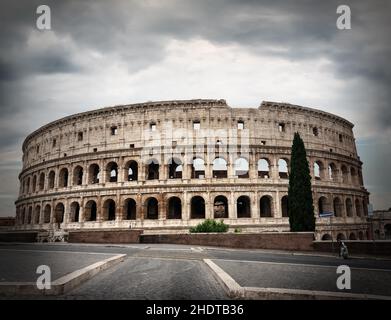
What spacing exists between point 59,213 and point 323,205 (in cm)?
2809

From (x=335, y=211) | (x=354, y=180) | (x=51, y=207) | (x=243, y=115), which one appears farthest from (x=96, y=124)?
(x=354, y=180)

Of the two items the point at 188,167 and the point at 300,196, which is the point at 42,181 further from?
the point at 300,196

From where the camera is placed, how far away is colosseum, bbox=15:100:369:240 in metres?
26.7

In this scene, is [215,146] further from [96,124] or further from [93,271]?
[93,271]

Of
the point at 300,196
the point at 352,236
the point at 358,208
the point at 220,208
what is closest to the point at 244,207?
the point at 220,208

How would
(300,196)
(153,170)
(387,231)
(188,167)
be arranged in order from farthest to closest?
1. (387,231)
2. (153,170)
3. (188,167)
4. (300,196)

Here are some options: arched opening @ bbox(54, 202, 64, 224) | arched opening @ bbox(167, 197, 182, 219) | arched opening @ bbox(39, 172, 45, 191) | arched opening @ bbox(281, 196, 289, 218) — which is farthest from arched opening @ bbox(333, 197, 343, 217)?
arched opening @ bbox(39, 172, 45, 191)

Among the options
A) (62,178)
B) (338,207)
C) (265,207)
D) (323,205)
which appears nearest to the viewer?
(323,205)

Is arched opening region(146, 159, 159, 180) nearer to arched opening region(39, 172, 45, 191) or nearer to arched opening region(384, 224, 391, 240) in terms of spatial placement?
arched opening region(39, 172, 45, 191)

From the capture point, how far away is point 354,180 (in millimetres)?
33812

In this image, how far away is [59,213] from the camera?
31.0 metres

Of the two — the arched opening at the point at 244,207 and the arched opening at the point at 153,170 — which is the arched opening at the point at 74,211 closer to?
the arched opening at the point at 153,170

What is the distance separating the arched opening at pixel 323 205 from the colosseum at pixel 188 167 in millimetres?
103
